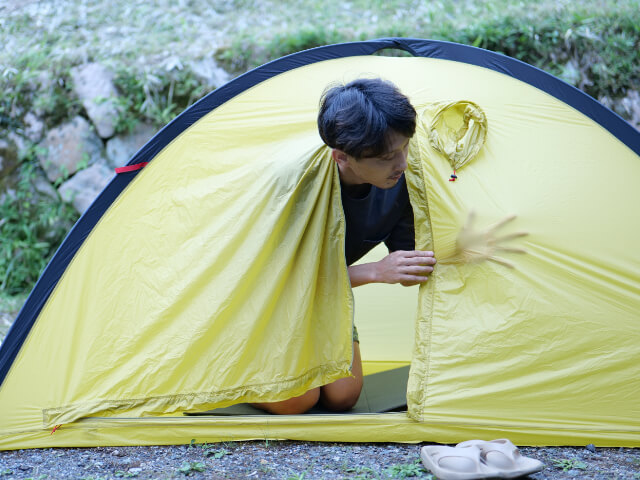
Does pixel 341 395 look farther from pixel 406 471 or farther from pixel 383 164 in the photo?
pixel 383 164

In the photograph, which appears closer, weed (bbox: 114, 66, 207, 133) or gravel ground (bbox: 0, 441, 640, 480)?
gravel ground (bbox: 0, 441, 640, 480)

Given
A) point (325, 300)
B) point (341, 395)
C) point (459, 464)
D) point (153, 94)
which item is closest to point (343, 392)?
point (341, 395)

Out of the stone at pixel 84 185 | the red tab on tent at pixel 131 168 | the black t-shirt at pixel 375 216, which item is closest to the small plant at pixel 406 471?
the black t-shirt at pixel 375 216

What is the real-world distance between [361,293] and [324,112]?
4.24 feet

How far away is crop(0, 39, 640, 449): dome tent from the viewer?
1.76 m

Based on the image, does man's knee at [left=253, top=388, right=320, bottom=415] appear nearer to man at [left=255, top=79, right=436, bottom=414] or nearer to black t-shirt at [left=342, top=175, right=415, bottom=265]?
man at [left=255, top=79, right=436, bottom=414]

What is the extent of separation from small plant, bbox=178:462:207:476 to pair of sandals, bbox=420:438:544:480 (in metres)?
0.56

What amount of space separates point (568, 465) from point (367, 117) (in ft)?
3.27

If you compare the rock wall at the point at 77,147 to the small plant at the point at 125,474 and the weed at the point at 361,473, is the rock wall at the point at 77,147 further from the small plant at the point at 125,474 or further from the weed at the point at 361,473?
the weed at the point at 361,473

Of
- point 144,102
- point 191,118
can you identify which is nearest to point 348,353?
point 191,118

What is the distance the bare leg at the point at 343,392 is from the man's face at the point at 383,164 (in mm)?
627

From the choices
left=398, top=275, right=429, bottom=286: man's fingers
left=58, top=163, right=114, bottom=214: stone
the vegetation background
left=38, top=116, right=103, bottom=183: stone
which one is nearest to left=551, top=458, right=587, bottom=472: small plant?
left=398, top=275, right=429, bottom=286: man's fingers

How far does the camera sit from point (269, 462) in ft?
5.64

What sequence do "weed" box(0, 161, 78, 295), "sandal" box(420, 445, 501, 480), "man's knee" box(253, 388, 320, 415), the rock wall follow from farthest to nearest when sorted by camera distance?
the rock wall, "weed" box(0, 161, 78, 295), "man's knee" box(253, 388, 320, 415), "sandal" box(420, 445, 501, 480)
